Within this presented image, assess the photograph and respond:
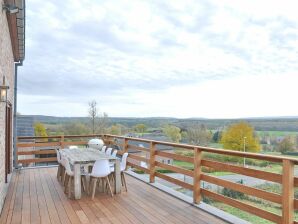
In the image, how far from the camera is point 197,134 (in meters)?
27.3

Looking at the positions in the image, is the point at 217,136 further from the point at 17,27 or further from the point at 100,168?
the point at 17,27

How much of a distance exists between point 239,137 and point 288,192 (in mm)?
31673

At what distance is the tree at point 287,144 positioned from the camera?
21773mm

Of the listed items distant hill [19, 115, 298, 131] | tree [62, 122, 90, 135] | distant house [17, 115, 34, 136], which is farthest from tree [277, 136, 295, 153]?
distant house [17, 115, 34, 136]

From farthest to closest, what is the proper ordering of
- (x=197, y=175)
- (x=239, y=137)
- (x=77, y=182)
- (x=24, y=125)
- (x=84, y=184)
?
(x=239, y=137) < (x=24, y=125) < (x=84, y=184) < (x=77, y=182) < (x=197, y=175)

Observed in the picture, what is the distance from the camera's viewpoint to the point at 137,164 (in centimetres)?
680

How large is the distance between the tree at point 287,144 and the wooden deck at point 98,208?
62.7 ft

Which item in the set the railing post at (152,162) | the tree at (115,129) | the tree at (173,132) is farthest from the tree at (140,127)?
the railing post at (152,162)

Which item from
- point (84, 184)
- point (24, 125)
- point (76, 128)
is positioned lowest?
point (84, 184)

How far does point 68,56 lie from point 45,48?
1.67 metres

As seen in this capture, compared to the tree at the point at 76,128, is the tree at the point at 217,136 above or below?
below

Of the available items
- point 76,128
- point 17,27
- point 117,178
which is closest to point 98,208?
point 117,178

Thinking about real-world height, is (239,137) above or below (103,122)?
below

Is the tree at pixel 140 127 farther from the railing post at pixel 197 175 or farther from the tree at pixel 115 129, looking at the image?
the railing post at pixel 197 175
